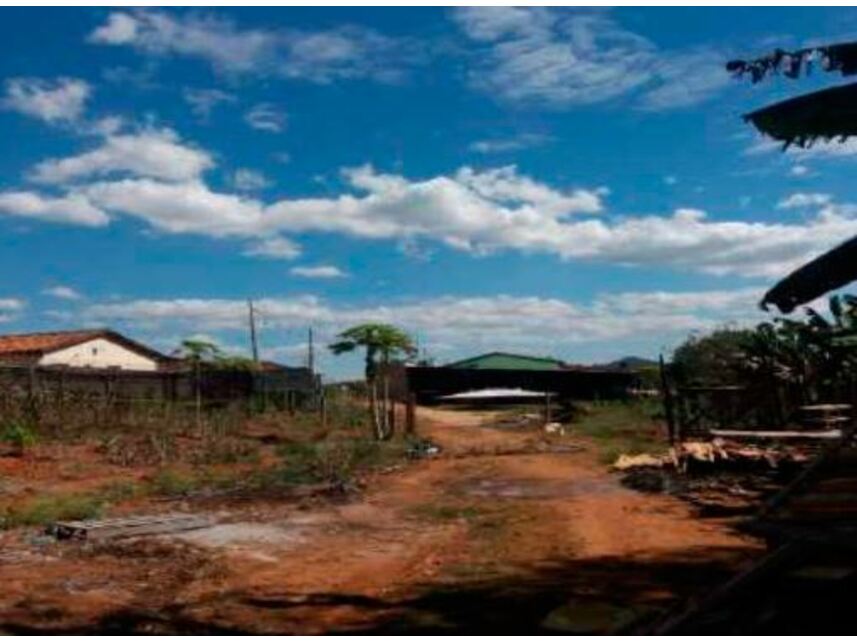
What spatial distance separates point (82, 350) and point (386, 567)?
149 feet

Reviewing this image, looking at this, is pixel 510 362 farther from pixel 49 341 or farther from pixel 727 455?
pixel 727 455

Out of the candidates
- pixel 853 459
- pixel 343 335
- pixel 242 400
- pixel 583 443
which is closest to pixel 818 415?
pixel 583 443

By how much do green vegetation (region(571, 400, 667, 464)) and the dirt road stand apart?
8595mm

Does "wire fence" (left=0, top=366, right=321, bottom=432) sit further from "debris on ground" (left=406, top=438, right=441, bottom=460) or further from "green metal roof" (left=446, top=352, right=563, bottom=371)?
"green metal roof" (left=446, top=352, right=563, bottom=371)

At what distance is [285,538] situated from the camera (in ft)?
43.4

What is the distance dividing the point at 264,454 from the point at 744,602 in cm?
1757

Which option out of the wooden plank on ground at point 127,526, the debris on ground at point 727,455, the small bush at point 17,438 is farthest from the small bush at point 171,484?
the debris on ground at point 727,455

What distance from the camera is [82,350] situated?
53.0 m

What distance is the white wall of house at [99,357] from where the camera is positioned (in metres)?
51.2

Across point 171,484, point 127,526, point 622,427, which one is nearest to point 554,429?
point 622,427

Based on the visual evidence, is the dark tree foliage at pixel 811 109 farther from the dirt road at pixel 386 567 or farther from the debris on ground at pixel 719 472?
the debris on ground at pixel 719 472

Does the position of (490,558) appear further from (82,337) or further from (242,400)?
(82,337)

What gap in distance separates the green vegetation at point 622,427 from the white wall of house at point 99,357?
23.8 m

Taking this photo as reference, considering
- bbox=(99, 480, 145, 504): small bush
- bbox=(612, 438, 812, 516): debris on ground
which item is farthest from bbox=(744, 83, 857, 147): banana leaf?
bbox=(99, 480, 145, 504): small bush
